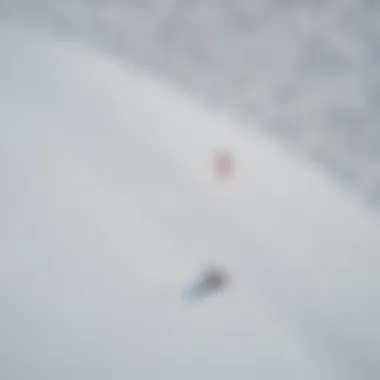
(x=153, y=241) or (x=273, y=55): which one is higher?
(x=273, y=55)

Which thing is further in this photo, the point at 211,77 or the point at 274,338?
the point at 211,77

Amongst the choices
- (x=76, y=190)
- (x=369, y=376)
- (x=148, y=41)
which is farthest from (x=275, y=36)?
(x=369, y=376)

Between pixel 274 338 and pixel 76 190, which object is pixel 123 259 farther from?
pixel 274 338

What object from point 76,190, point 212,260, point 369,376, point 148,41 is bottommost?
point 369,376

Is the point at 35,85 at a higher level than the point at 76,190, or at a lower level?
higher
